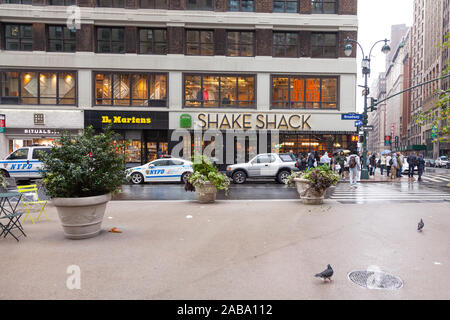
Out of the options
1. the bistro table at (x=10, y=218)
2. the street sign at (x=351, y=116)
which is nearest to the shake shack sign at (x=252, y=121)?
the street sign at (x=351, y=116)

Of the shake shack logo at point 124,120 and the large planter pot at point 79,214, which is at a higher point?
the shake shack logo at point 124,120

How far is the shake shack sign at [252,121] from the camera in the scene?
25375 mm

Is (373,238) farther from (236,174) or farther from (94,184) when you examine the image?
(236,174)

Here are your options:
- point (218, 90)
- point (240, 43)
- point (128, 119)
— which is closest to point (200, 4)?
point (240, 43)

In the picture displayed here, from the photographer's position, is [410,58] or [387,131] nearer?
[410,58]

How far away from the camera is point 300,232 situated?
670 centimetres

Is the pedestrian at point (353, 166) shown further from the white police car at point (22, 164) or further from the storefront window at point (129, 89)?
the white police car at point (22, 164)

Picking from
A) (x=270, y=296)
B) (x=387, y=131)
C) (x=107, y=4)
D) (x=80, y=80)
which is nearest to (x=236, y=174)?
(x=270, y=296)

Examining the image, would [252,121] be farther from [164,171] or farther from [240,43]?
[164,171]

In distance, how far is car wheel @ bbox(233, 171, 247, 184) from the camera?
17391 millimetres

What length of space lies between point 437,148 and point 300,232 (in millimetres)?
68000

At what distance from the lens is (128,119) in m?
24.9

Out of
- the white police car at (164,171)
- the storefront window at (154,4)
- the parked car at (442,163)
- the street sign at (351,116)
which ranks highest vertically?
the storefront window at (154,4)

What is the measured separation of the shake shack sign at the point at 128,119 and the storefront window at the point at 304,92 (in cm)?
972
